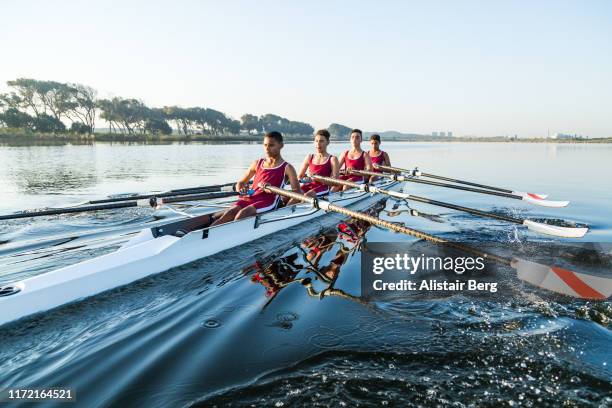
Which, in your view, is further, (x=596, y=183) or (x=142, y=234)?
(x=596, y=183)

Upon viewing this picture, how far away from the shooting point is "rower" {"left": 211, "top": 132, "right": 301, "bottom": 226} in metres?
6.98

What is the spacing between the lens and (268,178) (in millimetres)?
7242

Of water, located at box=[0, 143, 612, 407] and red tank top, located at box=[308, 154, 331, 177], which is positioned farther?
red tank top, located at box=[308, 154, 331, 177]

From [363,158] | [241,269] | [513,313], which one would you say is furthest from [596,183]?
[241,269]

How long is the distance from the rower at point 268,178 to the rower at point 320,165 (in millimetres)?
2347

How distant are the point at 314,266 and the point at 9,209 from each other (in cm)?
960

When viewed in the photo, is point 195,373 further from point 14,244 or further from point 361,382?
point 14,244

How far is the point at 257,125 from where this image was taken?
13638cm

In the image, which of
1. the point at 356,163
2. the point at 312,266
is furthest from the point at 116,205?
the point at 356,163

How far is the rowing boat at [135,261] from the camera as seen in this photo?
3566 millimetres

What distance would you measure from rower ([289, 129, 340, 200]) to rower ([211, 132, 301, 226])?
2.35 m

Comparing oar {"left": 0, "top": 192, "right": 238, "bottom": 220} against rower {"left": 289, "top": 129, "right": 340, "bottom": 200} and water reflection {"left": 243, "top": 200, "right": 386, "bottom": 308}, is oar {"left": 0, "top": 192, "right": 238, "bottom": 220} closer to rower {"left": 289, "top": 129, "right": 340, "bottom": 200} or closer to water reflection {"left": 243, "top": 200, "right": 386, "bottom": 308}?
water reflection {"left": 243, "top": 200, "right": 386, "bottom": 308}

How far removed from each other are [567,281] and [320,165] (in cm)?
685

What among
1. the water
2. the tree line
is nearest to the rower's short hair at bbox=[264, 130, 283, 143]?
the water
